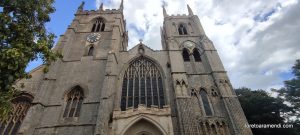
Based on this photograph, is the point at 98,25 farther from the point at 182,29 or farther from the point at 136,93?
the point at 136,93

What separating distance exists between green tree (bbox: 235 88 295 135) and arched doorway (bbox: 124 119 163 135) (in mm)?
11355

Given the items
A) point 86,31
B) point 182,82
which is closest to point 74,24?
point 86,31

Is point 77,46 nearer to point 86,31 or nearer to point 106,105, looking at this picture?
point 86,31

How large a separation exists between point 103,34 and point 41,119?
40.3 ft

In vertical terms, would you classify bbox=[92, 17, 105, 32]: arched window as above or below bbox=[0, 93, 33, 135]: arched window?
above

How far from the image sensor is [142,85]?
1755cm

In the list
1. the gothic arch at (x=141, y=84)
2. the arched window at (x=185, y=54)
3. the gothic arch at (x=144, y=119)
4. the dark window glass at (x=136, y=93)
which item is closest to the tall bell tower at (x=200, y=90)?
the arched window at (x=185, y=54)

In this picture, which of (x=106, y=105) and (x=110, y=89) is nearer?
(x=106, y=105)

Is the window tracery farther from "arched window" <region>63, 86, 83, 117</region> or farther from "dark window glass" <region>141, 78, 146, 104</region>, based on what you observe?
"arched window" <region>63, 86, 83, 117</region>

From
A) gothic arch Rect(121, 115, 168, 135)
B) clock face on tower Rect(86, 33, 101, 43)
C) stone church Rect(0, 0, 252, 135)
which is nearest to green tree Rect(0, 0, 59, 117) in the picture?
stone church Rect(0, 0, 252, 135)

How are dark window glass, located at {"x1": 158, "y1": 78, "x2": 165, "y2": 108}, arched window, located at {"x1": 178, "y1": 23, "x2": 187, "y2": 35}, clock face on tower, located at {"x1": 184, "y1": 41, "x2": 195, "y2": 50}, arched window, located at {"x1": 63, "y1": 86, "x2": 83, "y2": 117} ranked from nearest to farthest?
arched window, located at {"x1": 63, "y1": 86, "x2": 83, "y2": 117} → dark window glass, located at {"x1": 158, "y1": 78, "x2": 165, "y2": 108} → clock face on tower, located at {"x1": 184, "y1": 41, "x2": 195, "y2": 50} → arched window, located at {"x1": 178, "y1": 23, "x2": 187, "y2": 35}

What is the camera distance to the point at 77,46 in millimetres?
21312

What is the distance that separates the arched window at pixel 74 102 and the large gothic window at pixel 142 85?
3749 millimetres

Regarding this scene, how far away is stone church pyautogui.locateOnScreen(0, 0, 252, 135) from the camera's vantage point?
13609 millimetres
